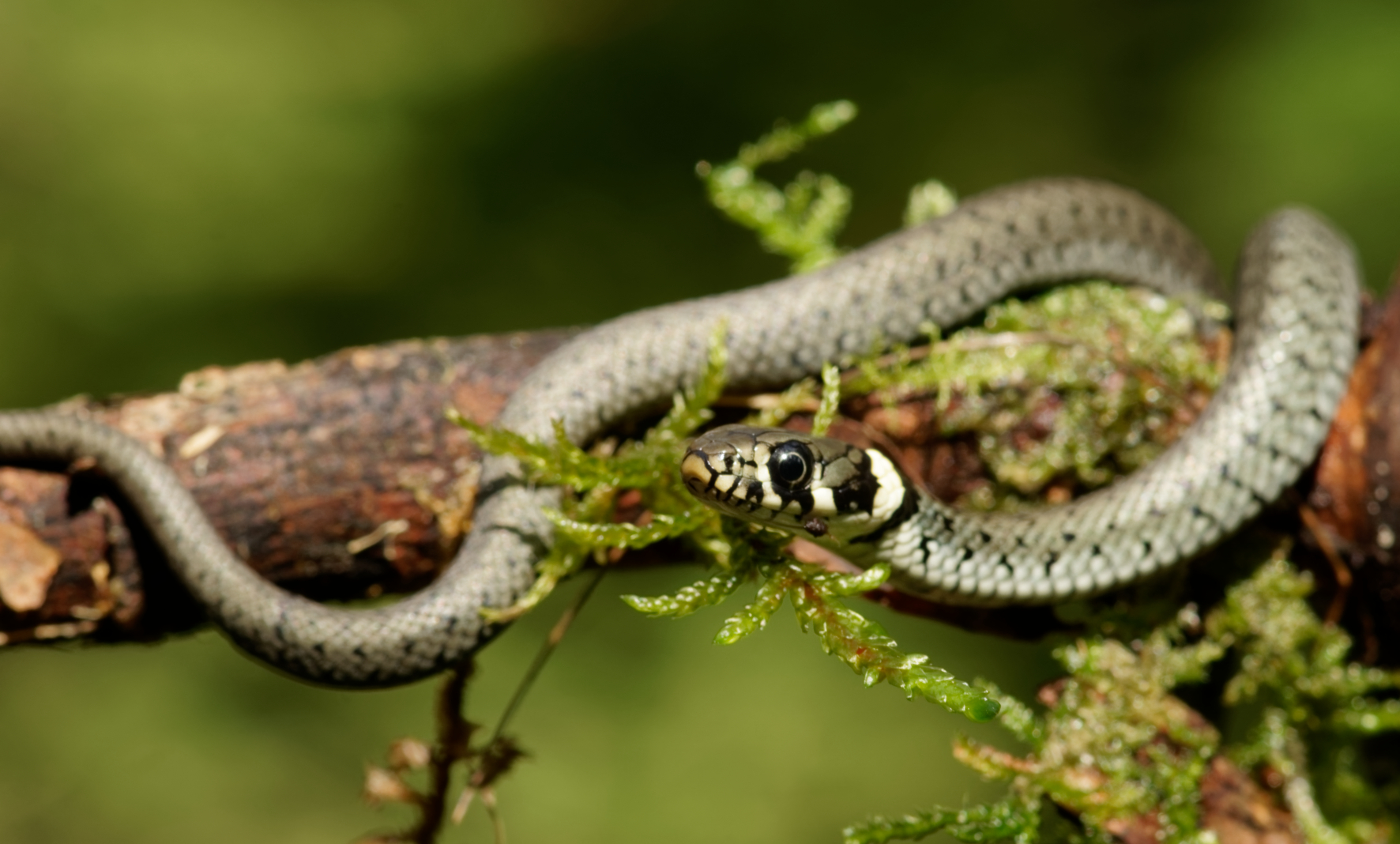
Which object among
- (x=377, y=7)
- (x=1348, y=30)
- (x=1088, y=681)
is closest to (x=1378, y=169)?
(x=1348, y=30)

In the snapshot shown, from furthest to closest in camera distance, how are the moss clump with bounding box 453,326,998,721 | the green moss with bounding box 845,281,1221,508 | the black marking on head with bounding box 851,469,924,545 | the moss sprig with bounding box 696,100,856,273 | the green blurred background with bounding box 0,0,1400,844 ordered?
the green blurred background with bounding box 0,0,1400,844 < the moss sprig with bounding box 696,100,856,273 < the green moss with bounding box 845,281,1221,508 < the black marking on head with bounding box 851,469,924,545 < the moss clump with bounding box 453,326,998,721

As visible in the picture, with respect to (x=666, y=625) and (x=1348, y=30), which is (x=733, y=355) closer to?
(x=666, y=625)

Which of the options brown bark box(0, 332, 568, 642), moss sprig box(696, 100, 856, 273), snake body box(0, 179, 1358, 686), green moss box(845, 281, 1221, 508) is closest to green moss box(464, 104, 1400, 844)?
green moss box(845, 281, 1221, 508)

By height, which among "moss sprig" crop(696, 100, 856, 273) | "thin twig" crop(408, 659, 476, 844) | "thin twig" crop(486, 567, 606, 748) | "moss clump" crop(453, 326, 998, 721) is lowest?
"thin twig" crop(408, 659, 476, 844)

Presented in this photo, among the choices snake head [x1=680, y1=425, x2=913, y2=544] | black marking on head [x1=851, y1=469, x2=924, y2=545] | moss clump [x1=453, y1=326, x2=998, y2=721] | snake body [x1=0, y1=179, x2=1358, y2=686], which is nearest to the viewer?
moss clump [x1=453, y1=326, x2=998, y2=721]

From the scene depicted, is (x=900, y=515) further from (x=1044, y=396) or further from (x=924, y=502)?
(x=1044, y=396)

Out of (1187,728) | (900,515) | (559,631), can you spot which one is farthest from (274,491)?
(1187,728)

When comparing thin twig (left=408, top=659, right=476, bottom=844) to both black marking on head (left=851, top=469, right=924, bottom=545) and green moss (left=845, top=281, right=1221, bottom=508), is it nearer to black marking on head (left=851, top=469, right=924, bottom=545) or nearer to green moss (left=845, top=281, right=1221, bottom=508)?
black marking on head (left=851, top=469, right=924, bottom=545)
